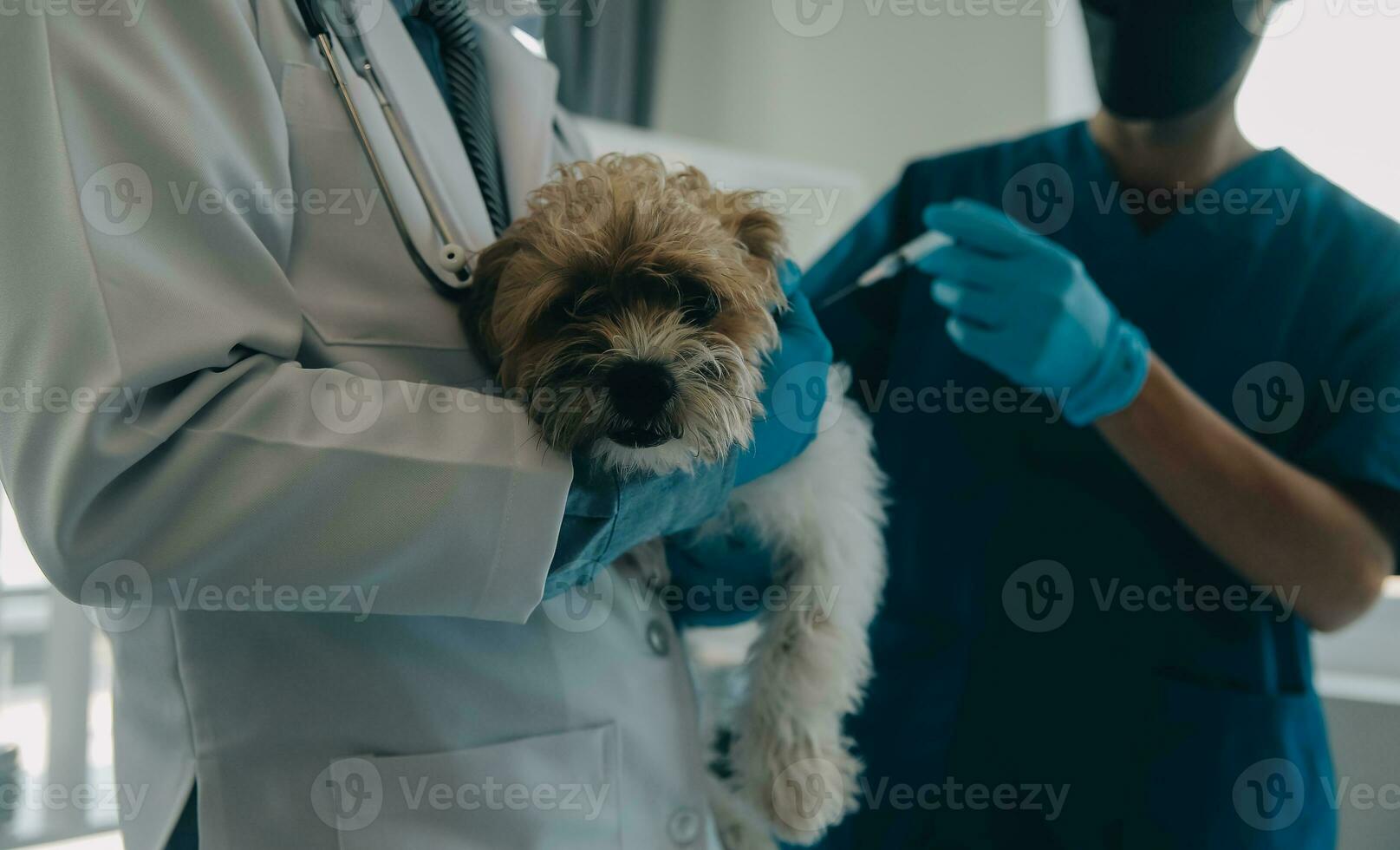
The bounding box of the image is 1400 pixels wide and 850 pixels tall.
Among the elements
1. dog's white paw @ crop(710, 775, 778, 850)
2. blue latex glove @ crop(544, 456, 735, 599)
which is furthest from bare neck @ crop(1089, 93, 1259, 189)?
dog's white paw @ crop(710, 775, 778, 850)

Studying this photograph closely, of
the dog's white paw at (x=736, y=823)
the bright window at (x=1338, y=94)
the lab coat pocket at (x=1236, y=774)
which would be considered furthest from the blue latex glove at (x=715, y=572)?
the bright window at (x=1338, y=94)

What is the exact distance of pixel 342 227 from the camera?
941 millimetres

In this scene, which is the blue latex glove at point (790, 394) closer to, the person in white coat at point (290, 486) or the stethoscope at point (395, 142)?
the person in white coat at point (290, 486)

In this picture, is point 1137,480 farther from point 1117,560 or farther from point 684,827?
point 684,827

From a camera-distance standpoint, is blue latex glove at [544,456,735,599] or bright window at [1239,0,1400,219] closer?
blue latex glove at [544,456,735,599]

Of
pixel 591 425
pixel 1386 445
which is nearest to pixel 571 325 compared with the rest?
pixel 591 425

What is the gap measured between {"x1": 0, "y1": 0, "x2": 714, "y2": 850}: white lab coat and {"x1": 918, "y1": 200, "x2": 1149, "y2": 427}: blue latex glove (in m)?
0.71

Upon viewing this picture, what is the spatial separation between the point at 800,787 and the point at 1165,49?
4.18 feet

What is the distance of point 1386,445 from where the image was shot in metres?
1.22

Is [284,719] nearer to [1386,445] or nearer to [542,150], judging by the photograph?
[542,150]

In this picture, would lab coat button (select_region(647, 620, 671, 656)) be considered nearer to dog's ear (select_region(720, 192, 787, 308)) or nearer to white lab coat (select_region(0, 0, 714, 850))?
white lab coat (select_region(0, 0, 714, 850))

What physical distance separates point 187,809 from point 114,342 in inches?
19.4

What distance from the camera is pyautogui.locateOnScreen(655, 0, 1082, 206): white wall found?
9.44 feet

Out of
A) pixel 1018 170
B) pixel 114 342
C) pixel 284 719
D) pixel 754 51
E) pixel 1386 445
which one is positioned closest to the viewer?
pixel 114 342
